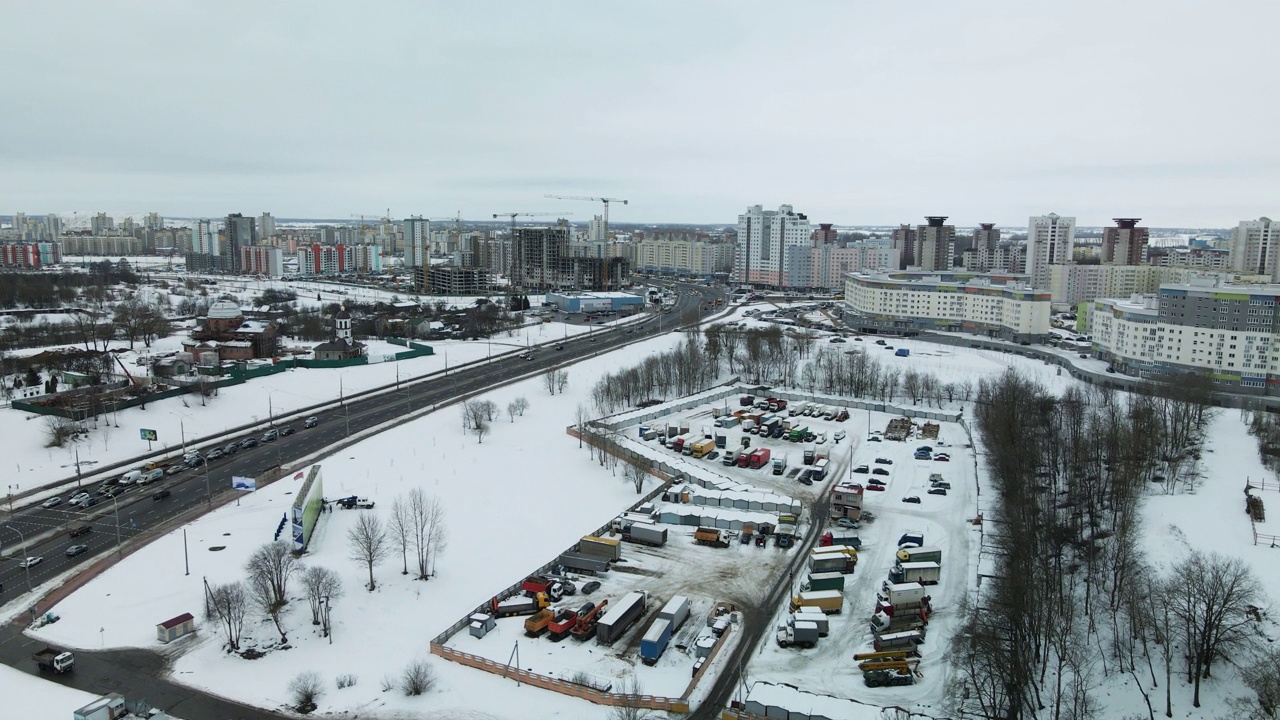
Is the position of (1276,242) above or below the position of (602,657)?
above

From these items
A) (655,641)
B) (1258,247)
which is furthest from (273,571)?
(1258,247)

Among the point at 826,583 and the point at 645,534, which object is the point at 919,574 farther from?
the point at 645,534

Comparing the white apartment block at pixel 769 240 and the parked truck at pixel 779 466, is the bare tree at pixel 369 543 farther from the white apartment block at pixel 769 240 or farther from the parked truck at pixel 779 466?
the white apartment block at pixel 769 240

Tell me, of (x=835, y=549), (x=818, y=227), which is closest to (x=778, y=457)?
(x=835, y=549)

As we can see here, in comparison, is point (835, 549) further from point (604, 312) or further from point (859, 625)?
point (604, 312)

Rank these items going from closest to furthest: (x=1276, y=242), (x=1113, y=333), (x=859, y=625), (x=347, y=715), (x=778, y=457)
→ 1. (x=347, y=715)
2. (x=859, y=625)
3. (x=778, y=457)
4. (x=1113, y=333)
5. (x=1276, y=242)

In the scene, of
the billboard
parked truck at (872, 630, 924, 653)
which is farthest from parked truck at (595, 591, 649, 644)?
the billboard

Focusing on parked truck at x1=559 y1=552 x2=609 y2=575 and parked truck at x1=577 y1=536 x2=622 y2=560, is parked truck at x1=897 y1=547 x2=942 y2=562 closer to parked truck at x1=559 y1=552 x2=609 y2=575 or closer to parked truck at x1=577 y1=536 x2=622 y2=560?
parked truck at x1=577 y1=536 x2=622 y2=560
